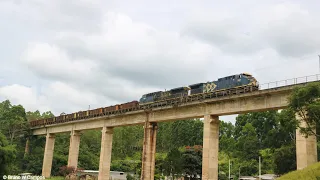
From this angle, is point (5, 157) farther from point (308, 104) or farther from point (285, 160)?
point (285, 160)

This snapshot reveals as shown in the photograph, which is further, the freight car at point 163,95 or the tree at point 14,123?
the tree at point 14,123

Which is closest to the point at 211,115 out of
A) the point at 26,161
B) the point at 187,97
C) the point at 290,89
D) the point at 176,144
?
the point at 187,97

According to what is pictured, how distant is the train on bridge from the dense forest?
6.72 metres

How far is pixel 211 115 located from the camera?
3522 centimetres

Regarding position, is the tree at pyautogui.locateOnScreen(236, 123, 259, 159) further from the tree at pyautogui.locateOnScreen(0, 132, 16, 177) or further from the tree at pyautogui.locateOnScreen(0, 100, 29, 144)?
the tree at pyautogui.locateOnScreen(0, 132, 16, 177)

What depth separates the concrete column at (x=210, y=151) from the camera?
110ft

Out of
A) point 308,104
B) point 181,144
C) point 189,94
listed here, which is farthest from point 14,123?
point 308,104

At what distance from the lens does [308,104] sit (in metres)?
23.9

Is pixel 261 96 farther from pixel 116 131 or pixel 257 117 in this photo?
pixel 116 131

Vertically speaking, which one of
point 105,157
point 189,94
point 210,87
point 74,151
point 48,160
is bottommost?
point 48,160

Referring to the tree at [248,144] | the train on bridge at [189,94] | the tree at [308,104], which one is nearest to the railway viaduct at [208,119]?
the train on bridge at [189,94]

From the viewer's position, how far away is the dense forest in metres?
36.5

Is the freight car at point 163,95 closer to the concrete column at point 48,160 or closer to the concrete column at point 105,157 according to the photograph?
the concrete column at point 105,157

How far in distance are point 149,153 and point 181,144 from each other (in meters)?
62.5
